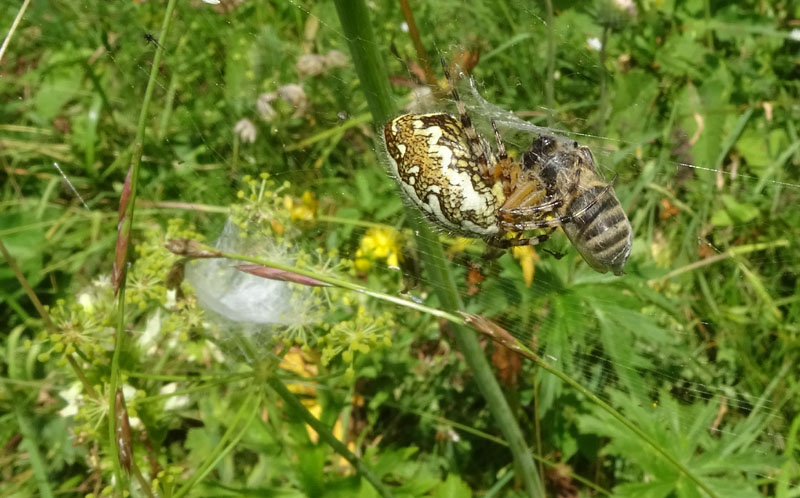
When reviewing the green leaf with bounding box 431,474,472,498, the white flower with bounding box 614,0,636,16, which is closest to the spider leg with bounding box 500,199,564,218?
the green leaf with bounding box 431,474,472,498

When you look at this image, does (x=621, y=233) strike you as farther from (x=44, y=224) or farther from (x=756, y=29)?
(x=44, y=224)

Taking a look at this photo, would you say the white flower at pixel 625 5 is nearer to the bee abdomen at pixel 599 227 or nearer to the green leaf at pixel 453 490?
the bee abdomen at pixel 599 227

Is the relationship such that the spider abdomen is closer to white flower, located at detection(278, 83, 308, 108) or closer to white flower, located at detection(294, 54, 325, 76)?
white flower, located at detection(278, 83, 308, 108)

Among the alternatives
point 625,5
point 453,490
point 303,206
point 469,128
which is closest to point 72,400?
point 303,206

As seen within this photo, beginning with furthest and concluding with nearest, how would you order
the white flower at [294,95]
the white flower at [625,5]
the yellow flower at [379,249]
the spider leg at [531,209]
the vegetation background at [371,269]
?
1. the white flower at [294,95]
2. the white flower at [625,5]
3. the yellow flower at [379,249]
4. the vegetation background at [371,269]
5. the spider leg at [531,209]

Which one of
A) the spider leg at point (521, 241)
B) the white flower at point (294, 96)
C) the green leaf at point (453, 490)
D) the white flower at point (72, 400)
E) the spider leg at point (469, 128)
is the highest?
the spider leg at point (469, 128)

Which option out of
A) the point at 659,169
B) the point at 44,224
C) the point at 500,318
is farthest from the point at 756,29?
the point at 44,224

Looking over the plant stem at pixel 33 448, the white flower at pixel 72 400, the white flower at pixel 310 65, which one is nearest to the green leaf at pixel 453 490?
the white flower at pixel 72 400
